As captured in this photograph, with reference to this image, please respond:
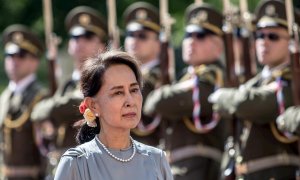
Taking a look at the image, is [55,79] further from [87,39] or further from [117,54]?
[117,54]

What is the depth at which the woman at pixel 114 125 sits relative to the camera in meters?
5.99

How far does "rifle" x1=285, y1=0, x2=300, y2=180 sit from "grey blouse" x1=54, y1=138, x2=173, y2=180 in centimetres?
299

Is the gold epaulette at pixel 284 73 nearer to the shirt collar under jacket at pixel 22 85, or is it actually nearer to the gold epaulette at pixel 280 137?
the gold epaulette at pixel 280 137

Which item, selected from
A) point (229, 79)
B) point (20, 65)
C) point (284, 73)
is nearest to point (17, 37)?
point (20, 65)

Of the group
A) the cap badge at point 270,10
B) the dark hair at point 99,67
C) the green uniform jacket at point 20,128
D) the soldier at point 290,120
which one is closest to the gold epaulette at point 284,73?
the soldier at point 290,120

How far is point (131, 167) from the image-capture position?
604 centimetres

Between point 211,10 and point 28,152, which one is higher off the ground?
point 211,10

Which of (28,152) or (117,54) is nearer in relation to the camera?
(117,54)

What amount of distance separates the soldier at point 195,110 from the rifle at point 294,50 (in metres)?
1.05

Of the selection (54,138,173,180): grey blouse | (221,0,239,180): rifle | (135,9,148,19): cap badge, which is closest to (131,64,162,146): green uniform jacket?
(135,9,148,19): cap badge

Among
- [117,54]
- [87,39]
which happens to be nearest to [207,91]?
[87,39]

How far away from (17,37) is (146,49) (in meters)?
2.05

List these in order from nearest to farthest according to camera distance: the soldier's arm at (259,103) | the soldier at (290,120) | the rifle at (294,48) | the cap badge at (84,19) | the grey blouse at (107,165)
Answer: the grey blouse at (107,165) < the soldier at (290,120) < the rifle at (294,48) < the soldier's arm at (259,103) < the cap badge at (84,19)

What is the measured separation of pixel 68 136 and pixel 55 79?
2.92 ft
